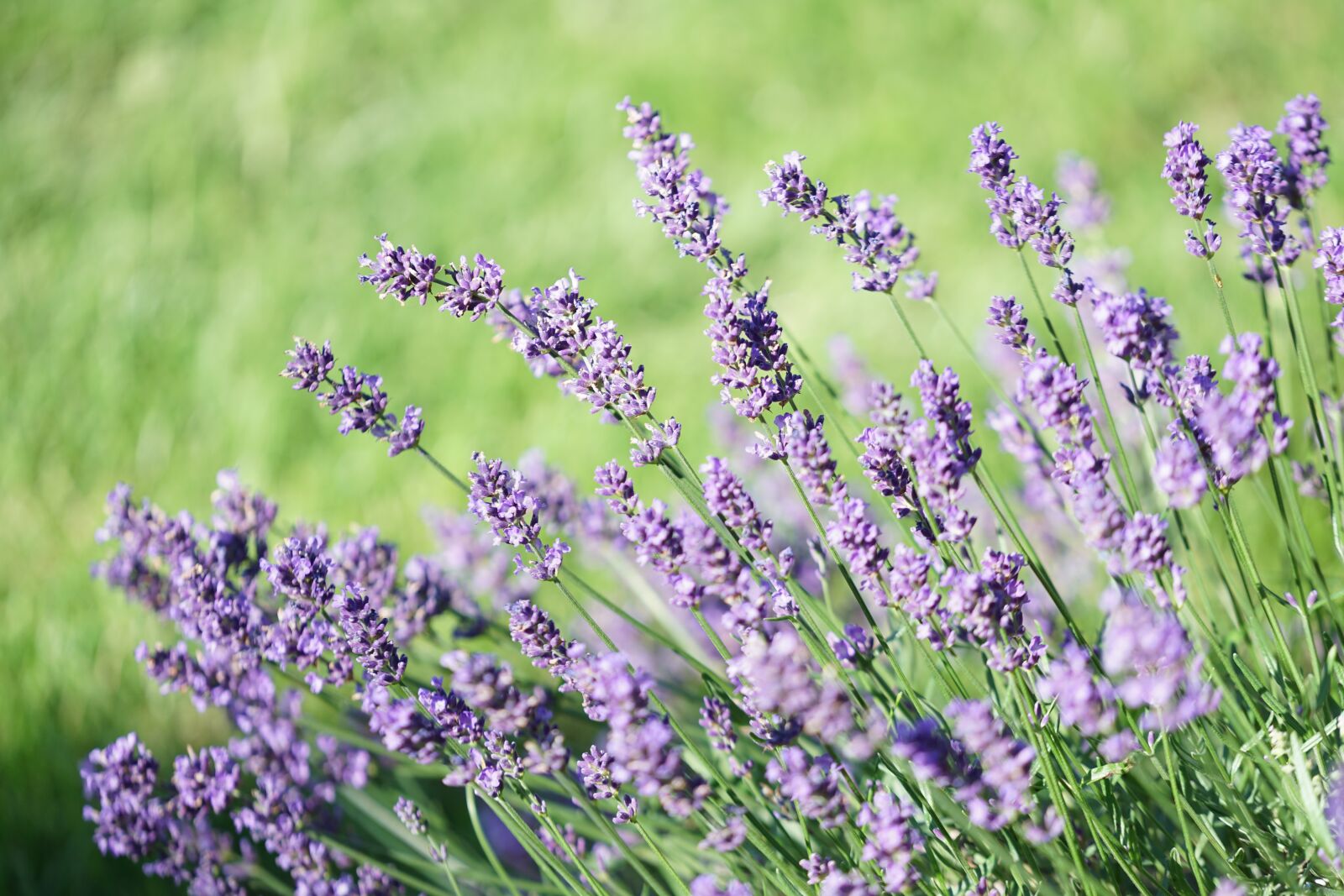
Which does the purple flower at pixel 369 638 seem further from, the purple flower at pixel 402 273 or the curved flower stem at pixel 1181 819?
the curved flower stem at pixel 1181 819

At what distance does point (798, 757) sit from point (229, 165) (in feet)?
15.5

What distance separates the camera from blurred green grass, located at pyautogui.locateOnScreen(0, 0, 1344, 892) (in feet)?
11.8

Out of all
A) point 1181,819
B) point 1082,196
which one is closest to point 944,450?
point 1181,819

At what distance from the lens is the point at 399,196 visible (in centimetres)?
488

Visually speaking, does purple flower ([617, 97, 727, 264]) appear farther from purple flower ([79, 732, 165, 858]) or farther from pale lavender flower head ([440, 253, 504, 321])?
purple flower ([79, 732, 165, 858])

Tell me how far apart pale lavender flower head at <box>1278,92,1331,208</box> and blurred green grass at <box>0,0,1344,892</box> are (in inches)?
63.9

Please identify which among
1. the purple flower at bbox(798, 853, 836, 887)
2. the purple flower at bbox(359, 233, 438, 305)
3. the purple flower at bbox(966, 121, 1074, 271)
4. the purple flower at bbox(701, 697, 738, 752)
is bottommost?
the purple flower at bbox(798, 853, 836, 887)

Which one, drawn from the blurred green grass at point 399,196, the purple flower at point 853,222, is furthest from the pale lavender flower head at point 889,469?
the blurred green grass at point 399,196

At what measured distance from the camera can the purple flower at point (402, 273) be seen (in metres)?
1.44

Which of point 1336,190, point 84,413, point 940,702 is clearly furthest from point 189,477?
point 1336,190

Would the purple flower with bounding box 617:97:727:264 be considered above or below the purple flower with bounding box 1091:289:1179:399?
above

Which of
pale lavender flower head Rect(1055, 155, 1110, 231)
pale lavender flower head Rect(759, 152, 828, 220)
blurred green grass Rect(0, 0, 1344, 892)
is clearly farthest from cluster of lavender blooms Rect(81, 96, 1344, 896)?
blurred green grass Rect(0, 0, 1344, 892)

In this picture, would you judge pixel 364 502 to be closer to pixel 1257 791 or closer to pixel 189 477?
pixel 189 477

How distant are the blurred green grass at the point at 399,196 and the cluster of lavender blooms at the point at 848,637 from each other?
3.80 feet
